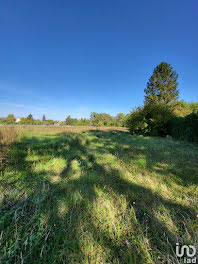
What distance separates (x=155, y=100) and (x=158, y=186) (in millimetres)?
25763

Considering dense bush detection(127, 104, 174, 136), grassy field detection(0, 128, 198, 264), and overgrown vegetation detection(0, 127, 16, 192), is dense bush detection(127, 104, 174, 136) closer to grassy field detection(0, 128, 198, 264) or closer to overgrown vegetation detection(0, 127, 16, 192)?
grassy field detection(0, 128, 198, 264)

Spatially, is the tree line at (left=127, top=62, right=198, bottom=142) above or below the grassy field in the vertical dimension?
above

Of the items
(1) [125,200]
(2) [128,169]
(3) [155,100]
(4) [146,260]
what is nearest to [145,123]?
(2) [128,169]

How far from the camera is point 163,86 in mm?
23359

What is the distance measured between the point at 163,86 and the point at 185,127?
20.3 meters

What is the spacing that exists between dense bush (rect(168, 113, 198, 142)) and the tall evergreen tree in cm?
1604

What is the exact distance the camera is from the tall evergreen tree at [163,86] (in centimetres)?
2298

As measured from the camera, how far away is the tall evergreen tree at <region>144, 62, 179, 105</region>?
23.0 meters

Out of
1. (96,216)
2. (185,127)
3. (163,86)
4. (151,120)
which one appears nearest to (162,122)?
(151,120)

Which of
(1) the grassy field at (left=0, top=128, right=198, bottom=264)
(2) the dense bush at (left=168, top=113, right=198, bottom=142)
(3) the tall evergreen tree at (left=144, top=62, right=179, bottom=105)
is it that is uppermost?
(3) the tall evergreen tree at (left=144, top=62, right=179, bottom=105)

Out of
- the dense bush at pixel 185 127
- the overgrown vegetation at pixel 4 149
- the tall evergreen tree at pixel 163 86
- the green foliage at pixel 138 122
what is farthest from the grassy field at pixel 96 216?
the tall evergreen tree at pixel 163 86

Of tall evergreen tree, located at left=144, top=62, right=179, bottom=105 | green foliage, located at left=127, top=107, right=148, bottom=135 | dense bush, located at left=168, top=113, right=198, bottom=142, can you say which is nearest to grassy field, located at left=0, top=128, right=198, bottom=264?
dense bush, located at left=168, top=113, right=198, bottom=142

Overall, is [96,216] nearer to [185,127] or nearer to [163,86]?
[185,127]

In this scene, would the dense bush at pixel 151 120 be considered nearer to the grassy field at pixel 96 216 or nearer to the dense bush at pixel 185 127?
the dense bush at pixel 185 127
